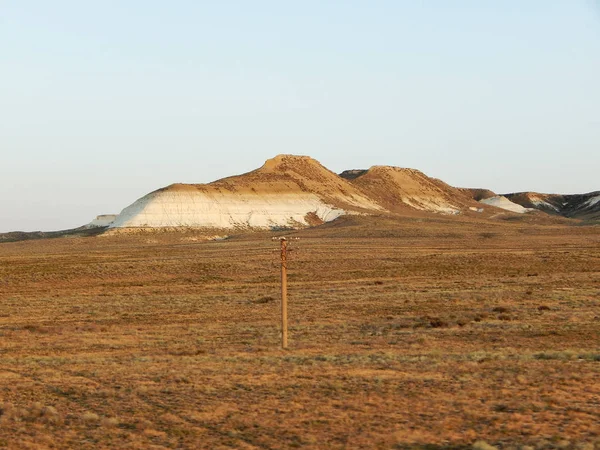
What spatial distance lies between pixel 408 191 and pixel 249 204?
5349 cm

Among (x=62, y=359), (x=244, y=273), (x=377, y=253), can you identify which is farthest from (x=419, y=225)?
(x=62, y=359)

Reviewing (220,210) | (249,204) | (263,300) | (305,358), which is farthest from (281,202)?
(305,358)

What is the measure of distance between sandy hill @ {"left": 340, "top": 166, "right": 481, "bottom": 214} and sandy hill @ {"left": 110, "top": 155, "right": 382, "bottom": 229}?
1067 cm

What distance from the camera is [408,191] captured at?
180 meters

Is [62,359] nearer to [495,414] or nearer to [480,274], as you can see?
[495,414]

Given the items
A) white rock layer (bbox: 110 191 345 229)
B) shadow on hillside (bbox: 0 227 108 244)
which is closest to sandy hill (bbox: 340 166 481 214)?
white rock layer (bbox: 110 191 345 229)

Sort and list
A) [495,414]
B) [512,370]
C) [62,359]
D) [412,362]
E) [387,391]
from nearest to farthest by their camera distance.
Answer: [495,414], [387,391], [512,370], [412,362], [62,359]

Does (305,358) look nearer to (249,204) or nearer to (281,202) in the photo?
(249,204)

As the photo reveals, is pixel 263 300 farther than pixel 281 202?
No

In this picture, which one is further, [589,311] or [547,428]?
[589,311]

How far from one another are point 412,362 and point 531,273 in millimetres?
38384

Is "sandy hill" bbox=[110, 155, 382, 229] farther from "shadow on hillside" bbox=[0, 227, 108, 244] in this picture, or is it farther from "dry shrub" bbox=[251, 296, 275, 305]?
"dry shrub" bbox=[251, 296, 275, 305]

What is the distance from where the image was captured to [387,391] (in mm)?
17797

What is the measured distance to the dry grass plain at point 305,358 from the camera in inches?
582
